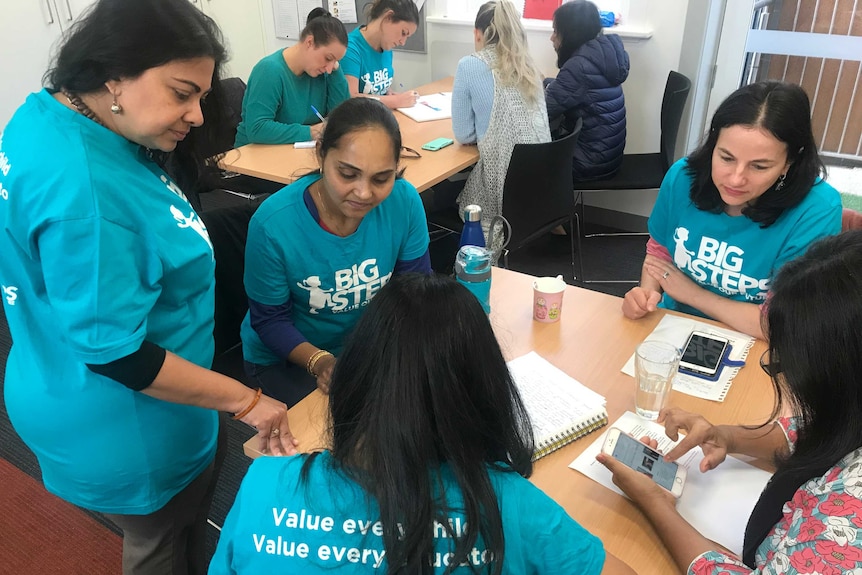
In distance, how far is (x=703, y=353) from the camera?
1.45m

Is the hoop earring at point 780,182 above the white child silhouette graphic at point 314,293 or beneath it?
above

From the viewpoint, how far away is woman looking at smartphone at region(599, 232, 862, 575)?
0.83 metres

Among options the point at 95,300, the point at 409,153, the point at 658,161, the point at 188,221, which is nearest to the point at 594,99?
the point at 658,161

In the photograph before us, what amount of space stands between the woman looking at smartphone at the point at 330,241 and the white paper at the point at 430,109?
1.82m

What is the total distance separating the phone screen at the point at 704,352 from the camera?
1.43 meters

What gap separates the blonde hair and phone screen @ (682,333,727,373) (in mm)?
1645

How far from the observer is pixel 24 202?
0.92 m

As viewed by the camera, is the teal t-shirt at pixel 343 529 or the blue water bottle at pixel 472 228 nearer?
the teal t-shirt at pixel 343 529

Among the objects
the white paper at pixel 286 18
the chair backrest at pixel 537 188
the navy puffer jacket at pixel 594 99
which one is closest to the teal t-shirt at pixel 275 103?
the chair backrest at pixel 537 188

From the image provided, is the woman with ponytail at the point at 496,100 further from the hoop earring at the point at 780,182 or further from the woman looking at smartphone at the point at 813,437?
the woman looking at smartphone at the point at 813,437

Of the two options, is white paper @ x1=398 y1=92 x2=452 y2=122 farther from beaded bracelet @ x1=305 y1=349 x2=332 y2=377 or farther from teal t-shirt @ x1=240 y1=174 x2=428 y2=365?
beaded bracelet @ x1=305 y1=349 x2=332 y2=377

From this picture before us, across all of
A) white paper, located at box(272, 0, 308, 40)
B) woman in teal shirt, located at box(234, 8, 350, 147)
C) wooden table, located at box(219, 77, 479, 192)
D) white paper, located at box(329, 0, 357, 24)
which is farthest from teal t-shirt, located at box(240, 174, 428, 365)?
white paper, located at box(272, 0, 308, 40)

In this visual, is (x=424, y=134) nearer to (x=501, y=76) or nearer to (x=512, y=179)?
(x=501, y=76)

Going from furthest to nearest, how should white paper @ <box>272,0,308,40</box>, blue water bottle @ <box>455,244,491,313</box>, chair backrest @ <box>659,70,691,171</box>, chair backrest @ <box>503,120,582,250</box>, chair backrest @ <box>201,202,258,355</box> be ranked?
white paper @ <box>272,0,308,40</box>, chair backrest @ <box>659,70,691,171</box>, chair backrest @ <box>503,120,582,250</box>, chair backrest @ <box>201,202,258,355</box>, blue water bottle @ <box>455,244,491,313</box>
